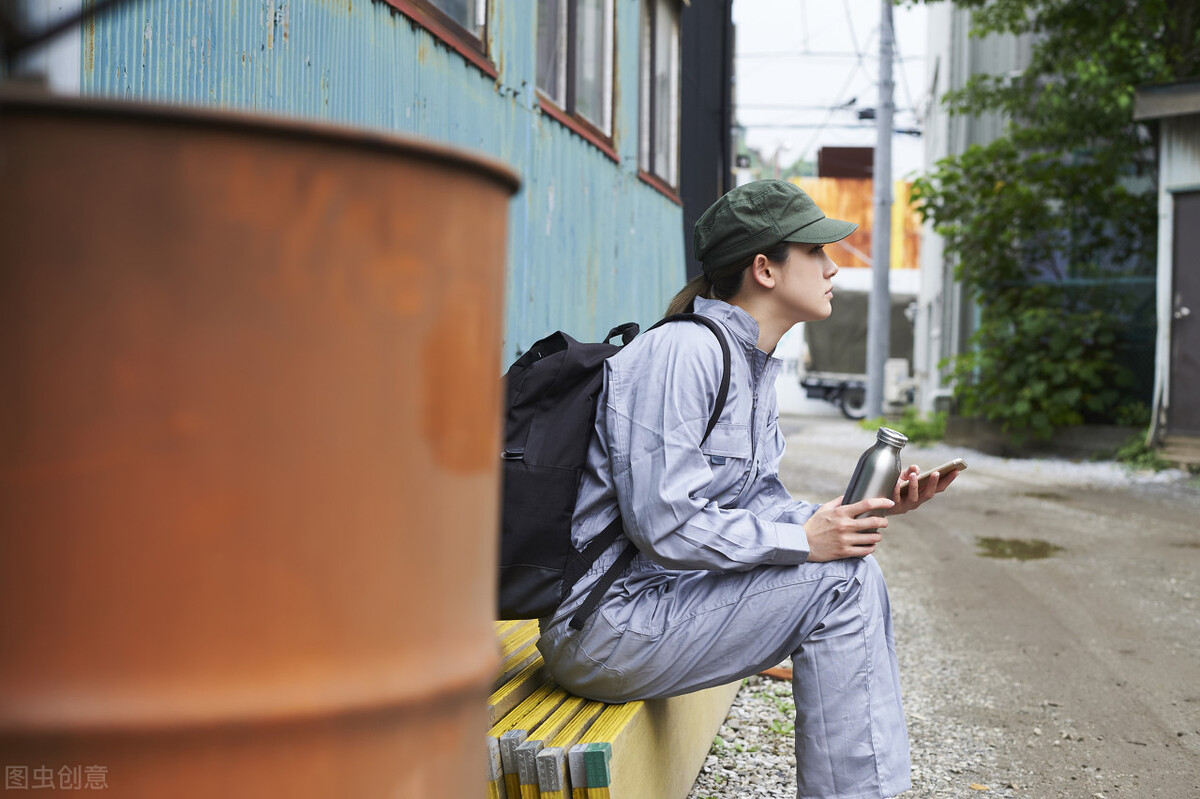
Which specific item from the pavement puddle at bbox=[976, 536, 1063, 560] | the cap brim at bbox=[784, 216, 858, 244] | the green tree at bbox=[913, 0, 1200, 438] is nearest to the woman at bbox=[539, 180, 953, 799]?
the cap brim at bbox=[784, 216, 858, 244]

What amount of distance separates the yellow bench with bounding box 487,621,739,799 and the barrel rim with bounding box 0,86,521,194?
1.09 metres

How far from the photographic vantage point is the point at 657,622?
84.4 inches

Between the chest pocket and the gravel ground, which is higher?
the chest pocket

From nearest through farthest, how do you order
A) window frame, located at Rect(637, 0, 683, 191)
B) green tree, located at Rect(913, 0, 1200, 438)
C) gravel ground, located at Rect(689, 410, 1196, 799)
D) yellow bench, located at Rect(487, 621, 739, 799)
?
yellow bench, located at Rect(487, 621, 739, 799), gravel ground, located at Rect(689, 410, 1196, 799), window frame, located at Rect(637, 0, 683, 191), green tree, located at Rect(913, 0, 1200, 438)

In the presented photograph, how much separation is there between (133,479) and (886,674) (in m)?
1.61

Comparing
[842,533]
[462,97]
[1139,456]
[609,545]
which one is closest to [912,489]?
[842,533]

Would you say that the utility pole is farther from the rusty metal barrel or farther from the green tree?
the rusty metal barrel

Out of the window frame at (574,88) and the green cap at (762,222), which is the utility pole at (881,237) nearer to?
the window frame at (574,88)

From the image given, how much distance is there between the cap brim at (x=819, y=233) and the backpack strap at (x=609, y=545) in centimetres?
31

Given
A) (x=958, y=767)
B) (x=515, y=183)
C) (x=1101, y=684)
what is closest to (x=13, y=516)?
(x=515, y=183)

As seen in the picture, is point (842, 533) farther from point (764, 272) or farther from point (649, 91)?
point (649, 91)

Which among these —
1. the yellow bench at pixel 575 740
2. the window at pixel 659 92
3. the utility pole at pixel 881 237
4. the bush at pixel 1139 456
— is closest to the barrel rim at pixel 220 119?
the yellow bench at pixel 575 740

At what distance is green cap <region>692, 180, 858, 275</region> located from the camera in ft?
7.71

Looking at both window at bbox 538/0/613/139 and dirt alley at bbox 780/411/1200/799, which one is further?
window at bbox 538/0/613/139
